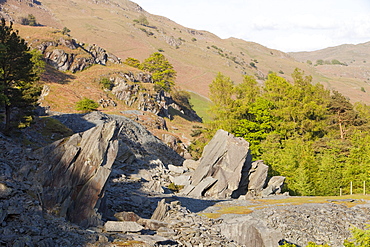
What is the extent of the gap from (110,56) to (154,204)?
3487 inches

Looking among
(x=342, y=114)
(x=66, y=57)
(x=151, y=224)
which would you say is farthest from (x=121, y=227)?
(x=66, y=57)

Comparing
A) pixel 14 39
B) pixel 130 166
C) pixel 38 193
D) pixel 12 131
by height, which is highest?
pixel 14 39

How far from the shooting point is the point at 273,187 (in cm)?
4319

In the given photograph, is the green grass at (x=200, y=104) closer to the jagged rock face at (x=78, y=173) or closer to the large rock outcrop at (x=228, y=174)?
the large rock outcrop at (x=228, y=174)

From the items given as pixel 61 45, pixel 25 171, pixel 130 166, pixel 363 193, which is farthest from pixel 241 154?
pixel 61 45

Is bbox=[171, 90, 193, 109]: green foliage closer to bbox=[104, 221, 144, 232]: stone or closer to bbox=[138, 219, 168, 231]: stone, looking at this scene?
bbox=[138, 219, 168, 231]: stone

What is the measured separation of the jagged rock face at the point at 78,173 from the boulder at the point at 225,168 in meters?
20.5

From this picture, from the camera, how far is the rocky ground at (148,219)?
49.2 feet

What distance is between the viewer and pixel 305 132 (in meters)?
65.9

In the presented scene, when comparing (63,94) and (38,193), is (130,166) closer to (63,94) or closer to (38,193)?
(38,193)

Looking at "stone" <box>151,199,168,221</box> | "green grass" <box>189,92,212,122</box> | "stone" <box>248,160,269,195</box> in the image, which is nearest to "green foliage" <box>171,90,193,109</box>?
"green grass" <box>189,92,212,122</box>

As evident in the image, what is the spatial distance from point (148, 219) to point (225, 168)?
22454mm

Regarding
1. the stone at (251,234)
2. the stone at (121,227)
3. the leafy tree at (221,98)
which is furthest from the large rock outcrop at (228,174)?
the stone at (121,227)

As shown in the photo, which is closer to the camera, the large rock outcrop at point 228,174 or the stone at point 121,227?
the stone at point 121,227
